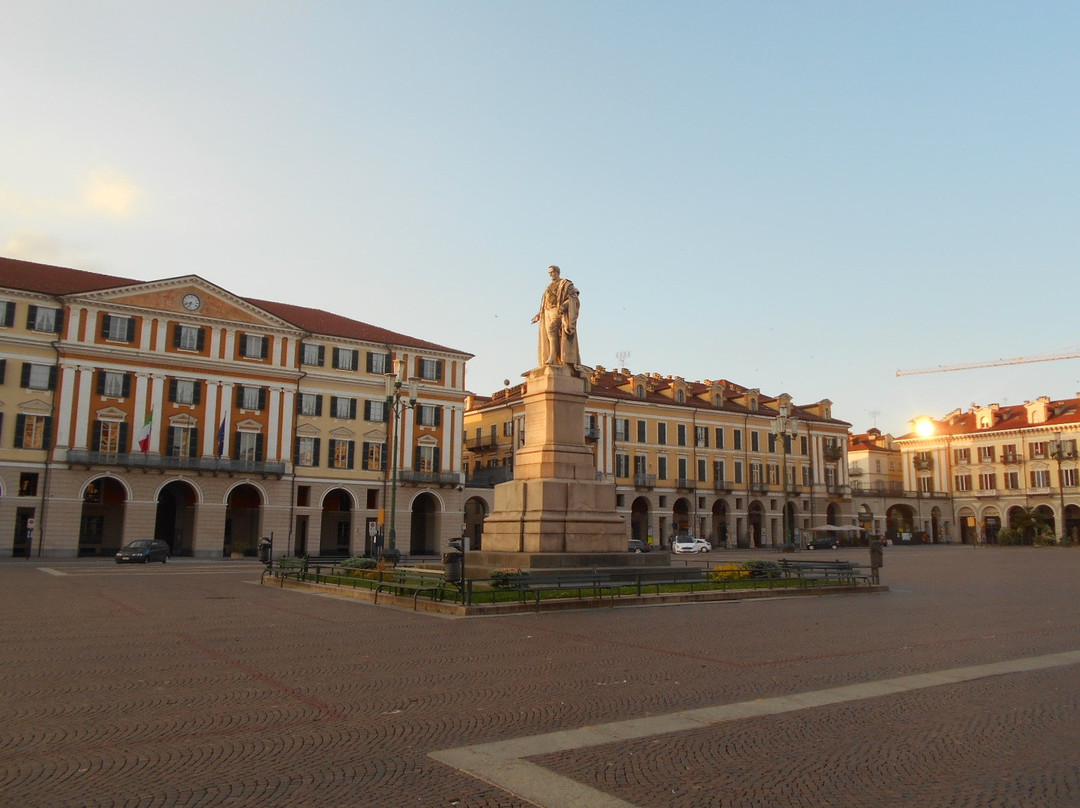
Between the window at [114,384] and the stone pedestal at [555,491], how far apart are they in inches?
1387

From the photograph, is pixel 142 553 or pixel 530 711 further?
pixel 142 553

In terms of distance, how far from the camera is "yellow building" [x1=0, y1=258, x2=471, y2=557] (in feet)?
155

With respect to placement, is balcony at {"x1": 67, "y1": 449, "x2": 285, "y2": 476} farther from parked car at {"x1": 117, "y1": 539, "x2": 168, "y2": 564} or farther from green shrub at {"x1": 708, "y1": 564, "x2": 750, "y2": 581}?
green shrub at {"x1": 708, "y1": 564, "x2": 750, "y2": 581}

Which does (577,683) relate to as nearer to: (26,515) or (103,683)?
(103,683)

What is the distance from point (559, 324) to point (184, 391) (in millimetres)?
35866

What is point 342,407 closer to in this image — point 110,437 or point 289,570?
point 110,437

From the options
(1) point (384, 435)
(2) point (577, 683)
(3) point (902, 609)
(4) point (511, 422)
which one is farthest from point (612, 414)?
(2) point (577, 683)

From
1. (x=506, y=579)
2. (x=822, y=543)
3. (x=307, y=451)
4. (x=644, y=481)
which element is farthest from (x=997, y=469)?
(x=506, y=579)

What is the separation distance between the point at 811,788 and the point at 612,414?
64.1m

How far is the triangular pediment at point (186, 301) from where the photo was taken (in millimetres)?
49406

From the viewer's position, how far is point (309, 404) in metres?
56.0

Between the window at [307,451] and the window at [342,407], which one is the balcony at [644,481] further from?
the window at [307,451]

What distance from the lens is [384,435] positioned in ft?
193

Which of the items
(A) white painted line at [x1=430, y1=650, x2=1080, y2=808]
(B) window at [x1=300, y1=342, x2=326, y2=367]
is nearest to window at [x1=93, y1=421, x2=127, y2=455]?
(B) window at [x1=300, y1=342, x2=326, y2=367]
